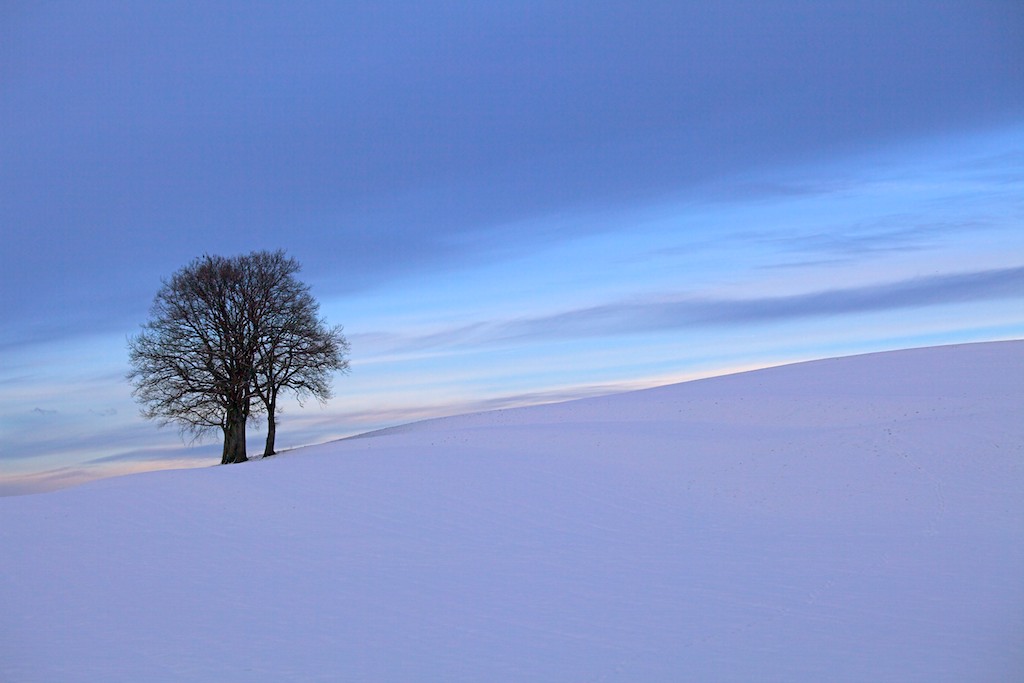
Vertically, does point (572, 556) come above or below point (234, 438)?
below

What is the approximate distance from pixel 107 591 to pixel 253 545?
2529 mm

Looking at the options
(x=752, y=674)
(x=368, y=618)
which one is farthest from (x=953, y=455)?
(x=368, y=618)

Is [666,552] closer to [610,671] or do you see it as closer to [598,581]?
[598,581]

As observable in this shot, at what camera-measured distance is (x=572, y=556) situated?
523 inches

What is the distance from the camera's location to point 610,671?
873 cm

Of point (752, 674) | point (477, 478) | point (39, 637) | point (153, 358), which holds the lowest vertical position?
point (752, 674)

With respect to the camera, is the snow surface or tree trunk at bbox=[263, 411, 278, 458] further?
tree trunk at bbox=[263, 411, 278, 458]

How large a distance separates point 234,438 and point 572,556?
70.5 ft

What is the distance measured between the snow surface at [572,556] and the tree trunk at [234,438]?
9.99 metres

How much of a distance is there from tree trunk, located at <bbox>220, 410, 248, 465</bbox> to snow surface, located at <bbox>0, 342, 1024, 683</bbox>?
9992mm

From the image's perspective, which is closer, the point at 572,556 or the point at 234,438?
the point at 572,556

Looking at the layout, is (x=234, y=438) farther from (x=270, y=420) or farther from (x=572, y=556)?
(x=572, y=556)

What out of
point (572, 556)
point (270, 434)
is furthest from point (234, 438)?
point (572, 556)

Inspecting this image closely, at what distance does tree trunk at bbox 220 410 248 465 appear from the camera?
3164 centimetres
